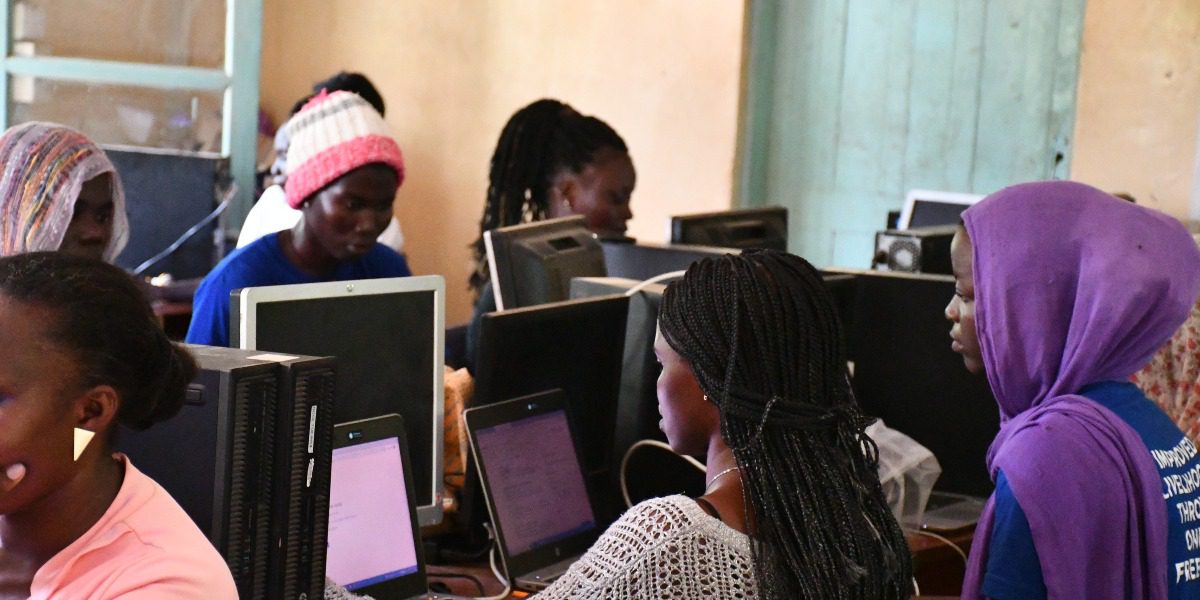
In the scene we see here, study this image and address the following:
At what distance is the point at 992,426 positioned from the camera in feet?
9.92

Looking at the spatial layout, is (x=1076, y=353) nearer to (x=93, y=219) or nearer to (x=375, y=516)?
(x=375, y=516)

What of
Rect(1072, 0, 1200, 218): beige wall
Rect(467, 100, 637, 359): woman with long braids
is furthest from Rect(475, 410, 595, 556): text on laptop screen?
Rect(1072, 0, 1200, 218): beige wall

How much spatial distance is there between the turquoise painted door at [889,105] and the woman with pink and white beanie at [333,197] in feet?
8.37

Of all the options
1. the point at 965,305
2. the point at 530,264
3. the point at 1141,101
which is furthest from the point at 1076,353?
the point at 1141,101

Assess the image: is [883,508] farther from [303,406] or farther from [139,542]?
[139,542]

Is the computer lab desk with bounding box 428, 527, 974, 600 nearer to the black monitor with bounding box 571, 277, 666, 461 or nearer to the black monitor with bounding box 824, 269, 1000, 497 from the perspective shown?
the black monitor with bounding box 824, 269, 1000, 497

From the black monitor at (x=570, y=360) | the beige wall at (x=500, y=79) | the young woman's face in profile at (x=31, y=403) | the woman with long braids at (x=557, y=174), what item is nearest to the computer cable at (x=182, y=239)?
the beige wall at (x=500, y=79)

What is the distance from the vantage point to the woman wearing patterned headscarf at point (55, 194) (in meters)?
2.55

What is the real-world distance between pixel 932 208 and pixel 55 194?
2775 mm

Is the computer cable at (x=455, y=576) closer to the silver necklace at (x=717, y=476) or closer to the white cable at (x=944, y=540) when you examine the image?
the silver necklace at (x=717, y=476)

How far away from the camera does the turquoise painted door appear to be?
4.77m

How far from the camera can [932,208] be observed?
4.45 meters

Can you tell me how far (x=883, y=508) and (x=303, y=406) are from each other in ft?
2.27

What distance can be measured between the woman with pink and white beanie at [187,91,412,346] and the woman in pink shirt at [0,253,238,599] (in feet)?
4.49
